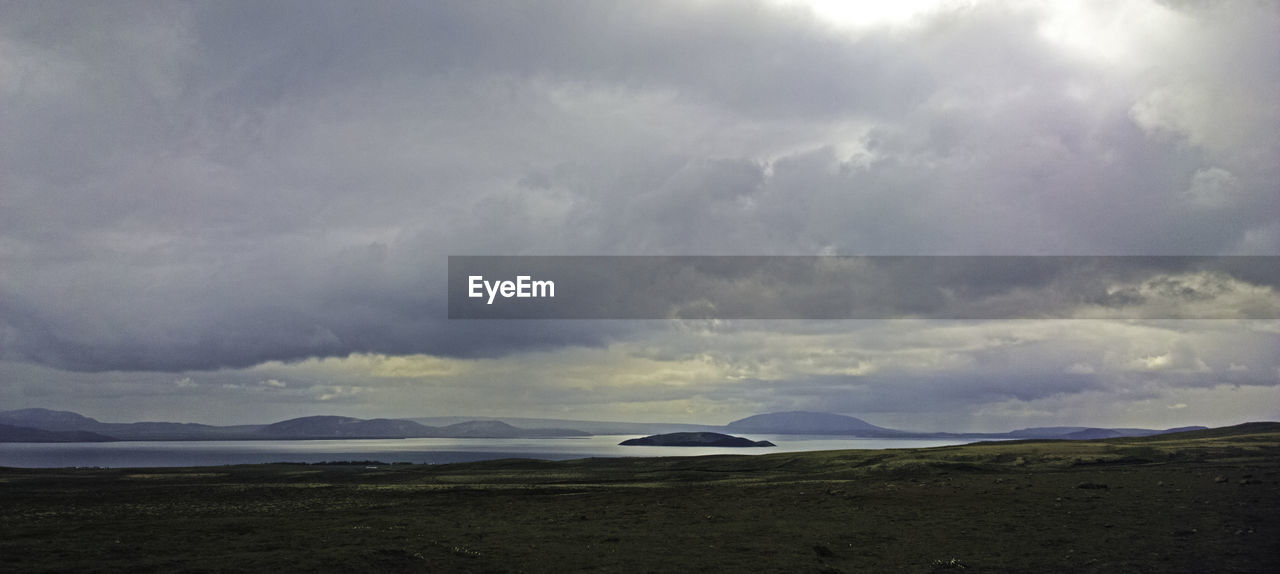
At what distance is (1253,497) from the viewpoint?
131 feet

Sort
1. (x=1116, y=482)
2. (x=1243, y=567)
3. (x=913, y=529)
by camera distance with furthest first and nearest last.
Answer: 1. (x=1116, y=482)
2. (x=913, y=529)
3. (x=1243, y=567)

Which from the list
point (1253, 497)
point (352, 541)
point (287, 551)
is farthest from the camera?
point (1253, 497)

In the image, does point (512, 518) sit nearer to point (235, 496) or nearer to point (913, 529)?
point (913, 529)

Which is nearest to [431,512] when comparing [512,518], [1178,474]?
[512,518]

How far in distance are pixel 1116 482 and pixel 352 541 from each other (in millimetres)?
47061

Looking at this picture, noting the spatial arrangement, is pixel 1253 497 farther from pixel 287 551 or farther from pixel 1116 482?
pixel 287 551

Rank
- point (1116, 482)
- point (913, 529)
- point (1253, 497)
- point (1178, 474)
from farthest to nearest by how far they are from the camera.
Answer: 1. point (1178, 474)
2. point (1116, 482)
3. point (1253, 497)
4. point (913, 529)

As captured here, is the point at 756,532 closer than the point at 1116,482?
Yes

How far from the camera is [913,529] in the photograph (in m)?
36.2

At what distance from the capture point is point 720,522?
132ft

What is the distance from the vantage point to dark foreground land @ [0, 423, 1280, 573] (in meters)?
28.2

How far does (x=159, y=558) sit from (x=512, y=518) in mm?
18602

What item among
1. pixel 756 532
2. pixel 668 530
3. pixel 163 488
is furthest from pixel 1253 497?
pixel 163 488

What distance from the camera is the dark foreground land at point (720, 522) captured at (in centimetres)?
2825
